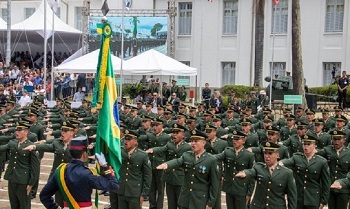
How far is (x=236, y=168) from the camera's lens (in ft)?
36.9

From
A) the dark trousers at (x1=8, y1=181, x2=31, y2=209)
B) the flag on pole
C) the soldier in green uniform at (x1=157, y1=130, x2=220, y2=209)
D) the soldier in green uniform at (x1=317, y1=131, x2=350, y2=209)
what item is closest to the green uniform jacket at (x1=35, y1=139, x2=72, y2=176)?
the dark trousers at (x1=8, y1=181, x2=31, y2=209)

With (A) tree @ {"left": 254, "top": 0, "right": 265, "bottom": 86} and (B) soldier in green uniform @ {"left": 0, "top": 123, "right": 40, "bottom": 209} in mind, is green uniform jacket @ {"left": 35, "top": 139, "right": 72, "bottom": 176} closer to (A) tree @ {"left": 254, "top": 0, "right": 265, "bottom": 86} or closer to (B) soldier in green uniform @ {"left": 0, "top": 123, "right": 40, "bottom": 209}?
(B) soldier in green uniform @ {"left": 0, "top": 123, "right": 40, "bottom": 209}

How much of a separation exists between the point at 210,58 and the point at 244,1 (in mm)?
3808

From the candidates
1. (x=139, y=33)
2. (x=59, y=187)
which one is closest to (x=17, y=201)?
(x=59, y=187)

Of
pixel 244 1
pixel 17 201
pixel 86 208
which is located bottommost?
pixel 17 201

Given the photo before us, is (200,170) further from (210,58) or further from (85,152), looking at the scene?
(210,58)

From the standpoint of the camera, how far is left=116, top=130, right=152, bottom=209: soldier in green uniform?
10.9 metres

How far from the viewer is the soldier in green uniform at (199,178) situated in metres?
10.1

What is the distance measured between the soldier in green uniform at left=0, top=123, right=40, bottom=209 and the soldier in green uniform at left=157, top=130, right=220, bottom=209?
277 centimetres

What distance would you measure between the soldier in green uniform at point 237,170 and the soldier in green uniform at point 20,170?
3.15 metres

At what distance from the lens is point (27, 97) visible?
24.7 m

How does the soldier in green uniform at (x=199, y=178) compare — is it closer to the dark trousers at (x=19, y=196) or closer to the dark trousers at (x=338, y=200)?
the dark trousers at (x=338, y=200)

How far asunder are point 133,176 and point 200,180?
50.1 inches

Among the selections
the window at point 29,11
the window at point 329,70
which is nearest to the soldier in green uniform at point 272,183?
the window at point 329,70
